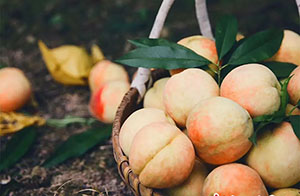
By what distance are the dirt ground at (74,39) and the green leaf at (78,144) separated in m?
0.03

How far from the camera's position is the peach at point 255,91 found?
3.40ft

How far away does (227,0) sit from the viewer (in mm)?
2754

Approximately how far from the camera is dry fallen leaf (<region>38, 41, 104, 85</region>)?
1997 mm

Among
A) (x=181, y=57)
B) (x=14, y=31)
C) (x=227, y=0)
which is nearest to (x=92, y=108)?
(x=181, y=57)

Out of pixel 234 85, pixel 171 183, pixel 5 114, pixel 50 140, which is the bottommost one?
pixel 50 140

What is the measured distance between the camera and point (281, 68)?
126 cm

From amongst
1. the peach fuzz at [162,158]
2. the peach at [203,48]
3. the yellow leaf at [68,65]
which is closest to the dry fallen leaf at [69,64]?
the yellow leaf at [68,65]

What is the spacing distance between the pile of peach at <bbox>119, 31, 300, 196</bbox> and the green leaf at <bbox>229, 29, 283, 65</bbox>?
0.57 ft

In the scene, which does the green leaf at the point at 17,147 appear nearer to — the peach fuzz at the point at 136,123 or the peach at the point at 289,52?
the peach fuzz at the point at 136,123

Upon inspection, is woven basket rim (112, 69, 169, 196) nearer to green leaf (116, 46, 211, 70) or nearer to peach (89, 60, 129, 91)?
green leaf (116, 46, 211, 70)

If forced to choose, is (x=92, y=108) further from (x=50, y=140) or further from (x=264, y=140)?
(x=264, y=140)

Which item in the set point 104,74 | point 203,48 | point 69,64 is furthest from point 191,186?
point 69,64

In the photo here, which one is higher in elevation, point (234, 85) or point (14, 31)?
point (234, 85)

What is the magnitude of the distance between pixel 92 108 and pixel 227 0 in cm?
146
